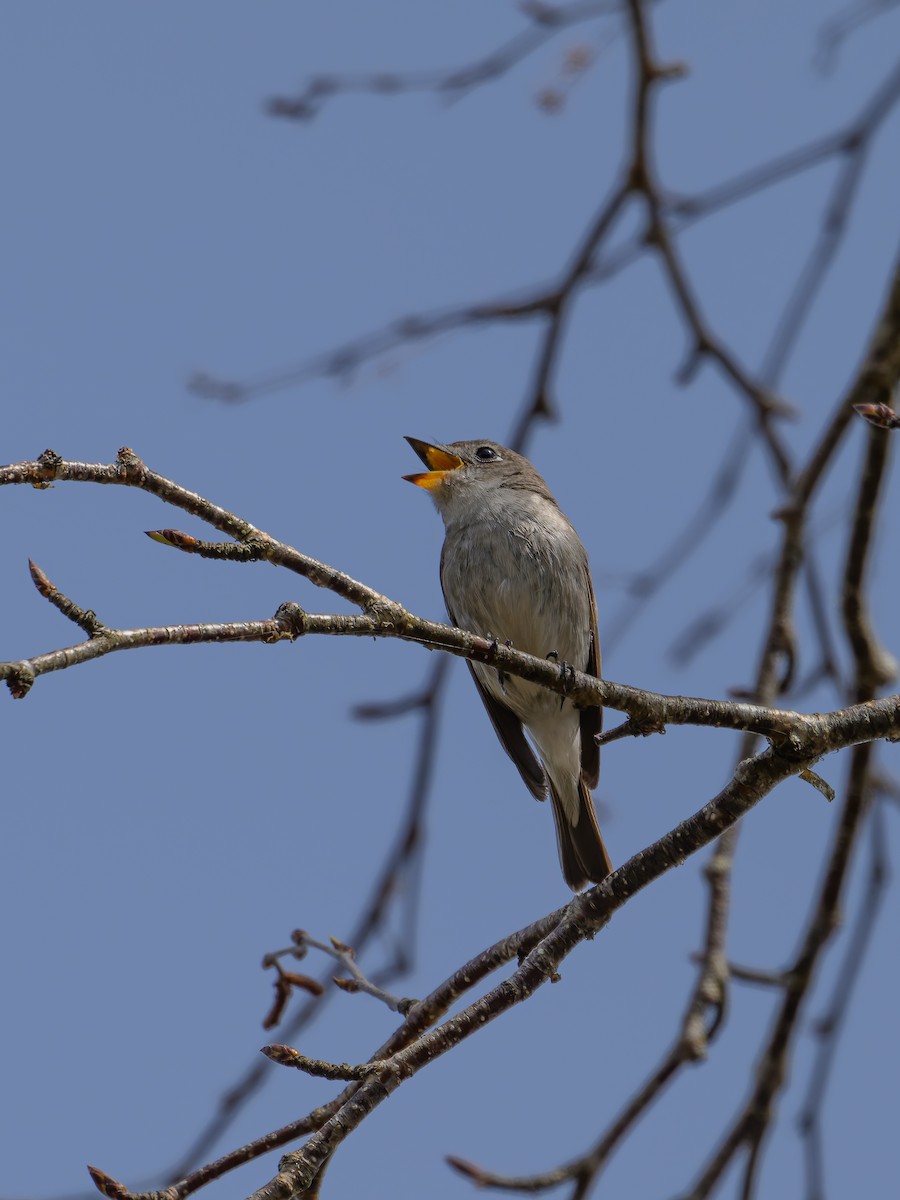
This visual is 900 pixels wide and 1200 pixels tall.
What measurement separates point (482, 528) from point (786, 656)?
1.74 m

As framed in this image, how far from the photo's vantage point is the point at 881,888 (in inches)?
231

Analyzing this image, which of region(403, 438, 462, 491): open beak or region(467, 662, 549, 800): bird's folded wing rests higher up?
region(403, 438, 462, 491): open beak

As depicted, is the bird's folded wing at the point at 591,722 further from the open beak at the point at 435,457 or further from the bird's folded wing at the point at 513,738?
the open beak at the point at 435,457

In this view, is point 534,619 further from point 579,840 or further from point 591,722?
point 579,840

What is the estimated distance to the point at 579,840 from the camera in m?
6.58

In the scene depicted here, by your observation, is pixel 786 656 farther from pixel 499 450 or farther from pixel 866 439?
pixel 499 450

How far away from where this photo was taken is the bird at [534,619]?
6.50 metres

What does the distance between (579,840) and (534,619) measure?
103 centimetres

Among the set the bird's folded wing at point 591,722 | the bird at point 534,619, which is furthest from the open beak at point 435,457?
the bird's folded wing at point 591,722

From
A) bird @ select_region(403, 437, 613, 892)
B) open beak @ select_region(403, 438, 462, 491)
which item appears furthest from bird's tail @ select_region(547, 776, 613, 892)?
open beak @ select_region(403, 438, 462, 491)

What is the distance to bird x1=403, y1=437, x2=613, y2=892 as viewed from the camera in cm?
Result: 650

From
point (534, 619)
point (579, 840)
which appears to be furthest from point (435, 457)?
point (579, 840)

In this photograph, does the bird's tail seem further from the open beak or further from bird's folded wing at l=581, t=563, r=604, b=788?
the open beak

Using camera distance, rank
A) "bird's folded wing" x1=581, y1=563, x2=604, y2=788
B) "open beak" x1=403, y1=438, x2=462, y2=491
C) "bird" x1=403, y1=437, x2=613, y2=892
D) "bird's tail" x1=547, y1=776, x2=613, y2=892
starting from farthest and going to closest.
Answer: "open beak" x1=403, y1=438, x2=462, y2=491 < "bird's folded wing" x1=581, y1=563, x2=604, y2=788 < "bird" x1=403, y1=437, x2=613, y2=892 < "bird's tail" x1=547, y1=776, x2=613, y2=892
